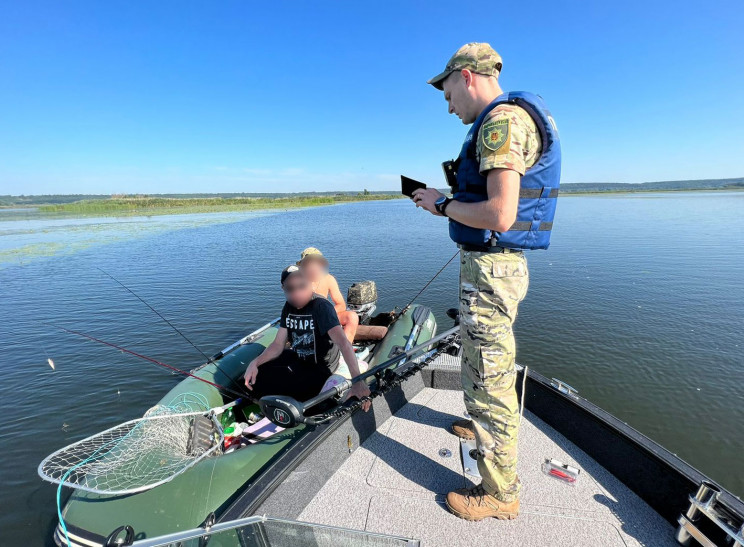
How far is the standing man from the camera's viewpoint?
162 cm

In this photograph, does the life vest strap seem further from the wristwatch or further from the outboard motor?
the outboard motor

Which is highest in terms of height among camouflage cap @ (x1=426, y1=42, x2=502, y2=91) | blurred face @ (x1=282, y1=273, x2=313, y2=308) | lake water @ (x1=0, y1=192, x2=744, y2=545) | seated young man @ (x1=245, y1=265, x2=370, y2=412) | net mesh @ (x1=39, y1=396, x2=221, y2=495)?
camouflage cap @ (x1=426, y1=42, x2=502, y2=91)

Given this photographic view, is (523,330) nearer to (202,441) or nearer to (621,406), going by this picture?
(621,406)

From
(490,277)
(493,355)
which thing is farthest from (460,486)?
(490,277)

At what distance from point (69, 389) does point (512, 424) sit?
301 inches

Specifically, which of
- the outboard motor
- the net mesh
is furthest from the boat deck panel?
the outboard motor

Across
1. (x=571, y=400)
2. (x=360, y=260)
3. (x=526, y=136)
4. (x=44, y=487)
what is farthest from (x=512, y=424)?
(x=360, y=260)

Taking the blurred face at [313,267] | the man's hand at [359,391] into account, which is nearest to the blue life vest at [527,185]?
the man's hand at [359,391]

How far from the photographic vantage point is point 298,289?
3145mm

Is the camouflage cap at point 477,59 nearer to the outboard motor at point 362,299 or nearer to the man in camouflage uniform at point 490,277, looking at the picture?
the man in camouflage uniform at point 490,277

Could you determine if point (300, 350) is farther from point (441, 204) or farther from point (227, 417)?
point (441, 204)

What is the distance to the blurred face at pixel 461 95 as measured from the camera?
183cm

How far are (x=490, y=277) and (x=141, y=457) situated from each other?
305 centimetres

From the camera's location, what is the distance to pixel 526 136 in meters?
1.65
